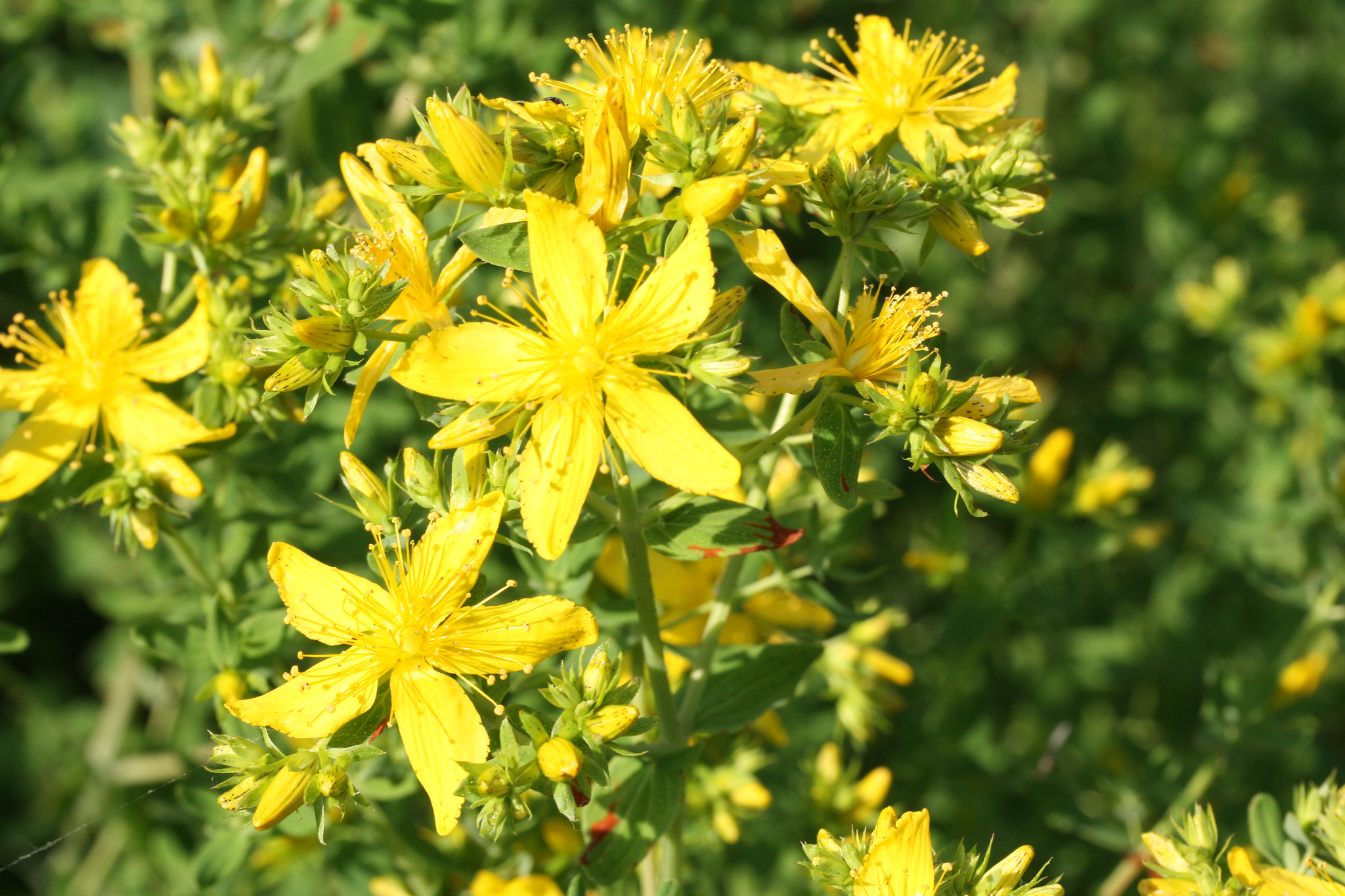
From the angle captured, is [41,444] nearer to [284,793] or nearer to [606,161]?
[284,793]

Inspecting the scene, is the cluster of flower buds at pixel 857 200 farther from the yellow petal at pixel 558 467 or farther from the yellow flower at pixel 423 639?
the yellow flower at pixel 423 639

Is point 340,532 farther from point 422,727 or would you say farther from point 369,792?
point 422,727

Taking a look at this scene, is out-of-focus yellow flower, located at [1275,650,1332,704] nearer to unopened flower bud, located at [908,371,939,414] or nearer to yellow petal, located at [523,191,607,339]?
unopened flower bud, located at [908,371,939,414]

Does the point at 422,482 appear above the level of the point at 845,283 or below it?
below

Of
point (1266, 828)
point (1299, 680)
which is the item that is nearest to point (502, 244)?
point (1266, 828)

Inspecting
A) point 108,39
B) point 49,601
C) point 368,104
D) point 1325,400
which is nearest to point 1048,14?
point 1325,400

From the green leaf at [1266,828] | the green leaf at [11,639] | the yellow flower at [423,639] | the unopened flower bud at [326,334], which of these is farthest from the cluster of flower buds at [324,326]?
the green leaf at [1266,828]
